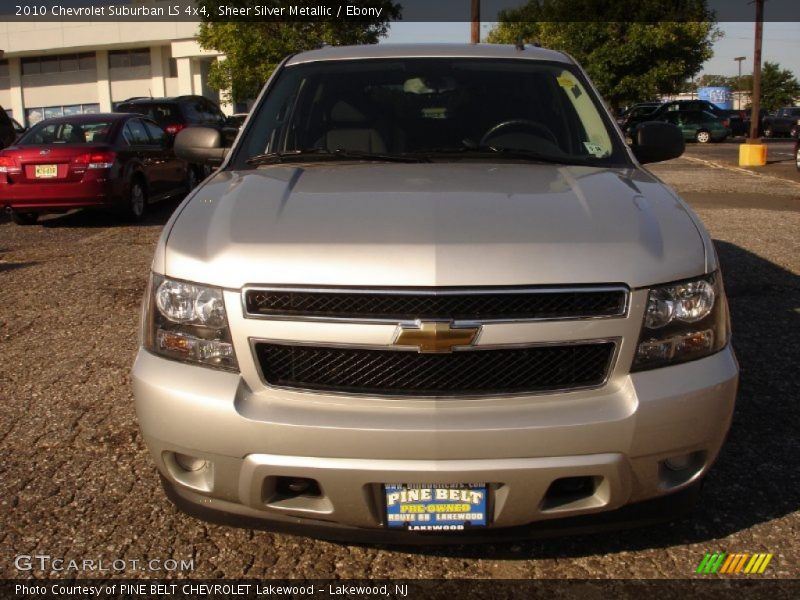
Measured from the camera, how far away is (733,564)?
2746 millimetres

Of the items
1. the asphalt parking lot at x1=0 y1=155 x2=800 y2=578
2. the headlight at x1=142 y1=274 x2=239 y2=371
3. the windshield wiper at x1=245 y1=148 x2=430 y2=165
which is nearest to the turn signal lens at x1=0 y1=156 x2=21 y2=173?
the asphalt parking lot at x1=0 y1=155 x2=800 y2=578

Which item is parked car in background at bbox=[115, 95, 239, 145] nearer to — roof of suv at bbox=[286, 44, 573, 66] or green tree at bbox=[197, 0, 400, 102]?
green tree at bbox=[197, 0, 400, 102]

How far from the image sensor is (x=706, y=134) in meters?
33.4

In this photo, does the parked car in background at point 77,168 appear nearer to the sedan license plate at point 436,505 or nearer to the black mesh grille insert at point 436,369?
the black mesh grille insert at point 436,369

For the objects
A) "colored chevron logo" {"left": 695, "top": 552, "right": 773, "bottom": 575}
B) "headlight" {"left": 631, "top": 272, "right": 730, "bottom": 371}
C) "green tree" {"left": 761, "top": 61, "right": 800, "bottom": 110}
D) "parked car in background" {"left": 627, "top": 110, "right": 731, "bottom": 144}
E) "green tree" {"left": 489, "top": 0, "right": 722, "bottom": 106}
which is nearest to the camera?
"headlight" {"left": 631, "top": 272, "right": 730, "bottom": 371}

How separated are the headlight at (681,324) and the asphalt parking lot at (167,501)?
0.75m

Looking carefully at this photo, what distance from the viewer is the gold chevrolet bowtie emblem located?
2.31m

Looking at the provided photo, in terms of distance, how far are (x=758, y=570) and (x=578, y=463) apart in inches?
35.6

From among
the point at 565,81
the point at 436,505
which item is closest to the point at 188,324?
the point at 436,505

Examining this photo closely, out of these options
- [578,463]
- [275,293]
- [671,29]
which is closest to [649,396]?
[578,463]

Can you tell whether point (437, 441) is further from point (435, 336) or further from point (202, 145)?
point (202, 145)

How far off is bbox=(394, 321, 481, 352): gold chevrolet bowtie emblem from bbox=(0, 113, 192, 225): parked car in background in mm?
8625

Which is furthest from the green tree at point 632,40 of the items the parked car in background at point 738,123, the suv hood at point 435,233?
the suv hood at point 435,233

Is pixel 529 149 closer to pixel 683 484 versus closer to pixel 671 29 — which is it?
pixel 683 484
